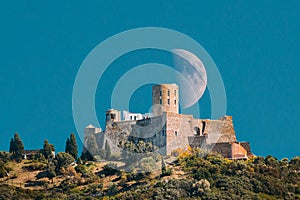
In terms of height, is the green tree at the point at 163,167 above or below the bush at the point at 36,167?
below

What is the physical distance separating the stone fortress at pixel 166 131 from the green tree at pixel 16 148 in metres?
6.70

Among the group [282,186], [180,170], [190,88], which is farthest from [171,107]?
[282,186]

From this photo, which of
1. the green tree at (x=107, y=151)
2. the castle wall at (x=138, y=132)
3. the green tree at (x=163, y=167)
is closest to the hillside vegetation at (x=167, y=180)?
the green tree at (x=163, y=167)

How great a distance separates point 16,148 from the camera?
11919 centimetres

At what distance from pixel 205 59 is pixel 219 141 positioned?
9.77 m

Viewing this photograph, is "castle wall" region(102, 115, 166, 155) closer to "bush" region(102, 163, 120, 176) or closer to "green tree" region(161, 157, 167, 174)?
"green tree" region(161, 157, 167, 174)

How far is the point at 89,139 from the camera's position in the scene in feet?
392

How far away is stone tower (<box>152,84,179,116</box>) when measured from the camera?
11818 cm

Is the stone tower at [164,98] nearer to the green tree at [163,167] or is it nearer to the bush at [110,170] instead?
the green tree at [163,167]

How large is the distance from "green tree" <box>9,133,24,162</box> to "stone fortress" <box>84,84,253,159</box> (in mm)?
6703

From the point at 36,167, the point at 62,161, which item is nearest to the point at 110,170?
the point at 62,161

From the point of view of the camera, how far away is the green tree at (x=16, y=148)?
11869 centimetres

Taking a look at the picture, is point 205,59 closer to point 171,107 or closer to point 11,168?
point 171,107

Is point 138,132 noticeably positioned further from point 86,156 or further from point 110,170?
point 110,170
